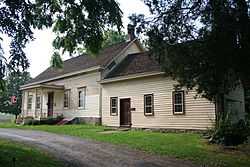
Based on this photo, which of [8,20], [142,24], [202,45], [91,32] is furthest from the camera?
[142,24]

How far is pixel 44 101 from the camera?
35250 mm

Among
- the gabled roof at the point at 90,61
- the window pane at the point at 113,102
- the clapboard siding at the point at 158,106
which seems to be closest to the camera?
the clapboard siding at the point at 158,106

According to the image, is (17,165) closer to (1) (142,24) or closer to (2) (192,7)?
(1) (142,24)

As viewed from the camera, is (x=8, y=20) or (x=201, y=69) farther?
(x=201, y=69)

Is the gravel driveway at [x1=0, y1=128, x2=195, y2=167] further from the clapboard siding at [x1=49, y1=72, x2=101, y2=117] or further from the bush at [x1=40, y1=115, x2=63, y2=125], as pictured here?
the bush at [x1=40, y1=115, x2=63, y2=125]

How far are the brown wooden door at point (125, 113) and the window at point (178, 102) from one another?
4.53 m

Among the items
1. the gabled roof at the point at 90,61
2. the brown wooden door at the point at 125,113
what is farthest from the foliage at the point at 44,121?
the brown wooden door at the point at 125,113

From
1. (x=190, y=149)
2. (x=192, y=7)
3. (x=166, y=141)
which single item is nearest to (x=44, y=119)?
(x=166, y=141)

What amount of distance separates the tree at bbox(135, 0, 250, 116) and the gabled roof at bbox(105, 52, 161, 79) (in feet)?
29.5

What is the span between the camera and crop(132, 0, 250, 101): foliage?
1114 centimetres

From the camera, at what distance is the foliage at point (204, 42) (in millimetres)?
11141

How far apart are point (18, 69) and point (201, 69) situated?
663 centimetres

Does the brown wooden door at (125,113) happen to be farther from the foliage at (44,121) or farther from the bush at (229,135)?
the bush at (229,135)

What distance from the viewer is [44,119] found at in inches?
1185
